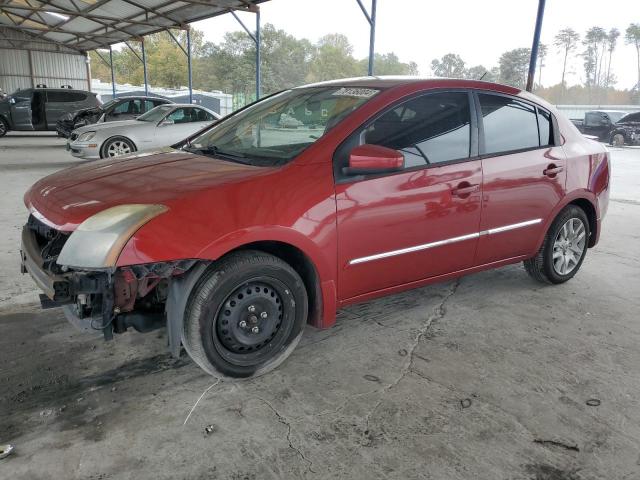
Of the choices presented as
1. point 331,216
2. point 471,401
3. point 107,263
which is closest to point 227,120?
point 331,216

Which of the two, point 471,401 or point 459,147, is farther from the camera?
point 459,147

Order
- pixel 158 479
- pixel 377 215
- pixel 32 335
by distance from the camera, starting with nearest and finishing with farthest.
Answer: pixel 158 479 < pixel 377 215 < pixel 32 335

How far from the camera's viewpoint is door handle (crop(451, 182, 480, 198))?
3100mm

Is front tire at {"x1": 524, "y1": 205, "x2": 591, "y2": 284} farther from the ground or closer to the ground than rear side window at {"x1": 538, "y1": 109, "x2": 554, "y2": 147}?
closer to the ground

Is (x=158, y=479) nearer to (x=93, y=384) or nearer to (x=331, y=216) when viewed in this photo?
(x=93, y=384)

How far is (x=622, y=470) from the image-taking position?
204 cm

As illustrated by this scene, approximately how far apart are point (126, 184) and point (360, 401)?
1627 mm

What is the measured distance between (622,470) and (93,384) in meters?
2.46

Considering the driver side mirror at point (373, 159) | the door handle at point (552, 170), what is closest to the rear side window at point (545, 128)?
the door handle at point (552, 170)

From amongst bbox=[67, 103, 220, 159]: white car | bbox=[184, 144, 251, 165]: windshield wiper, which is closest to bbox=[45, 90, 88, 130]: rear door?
bbox=[67, 103, 220, 159]: white car

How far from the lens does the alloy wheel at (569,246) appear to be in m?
3.98

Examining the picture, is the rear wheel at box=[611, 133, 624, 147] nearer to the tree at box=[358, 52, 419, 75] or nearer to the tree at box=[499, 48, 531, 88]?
the tree at box=[499, 48, 531, 88]

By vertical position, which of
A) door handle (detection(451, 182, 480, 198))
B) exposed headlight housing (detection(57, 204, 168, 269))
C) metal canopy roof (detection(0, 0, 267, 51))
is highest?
metal canopy roof (detection(0, 0, 267, 51))

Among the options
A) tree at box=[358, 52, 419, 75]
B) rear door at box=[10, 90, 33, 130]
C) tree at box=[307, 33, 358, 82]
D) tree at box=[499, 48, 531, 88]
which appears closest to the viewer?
rear door at box=[10, 90, 33, 130]
